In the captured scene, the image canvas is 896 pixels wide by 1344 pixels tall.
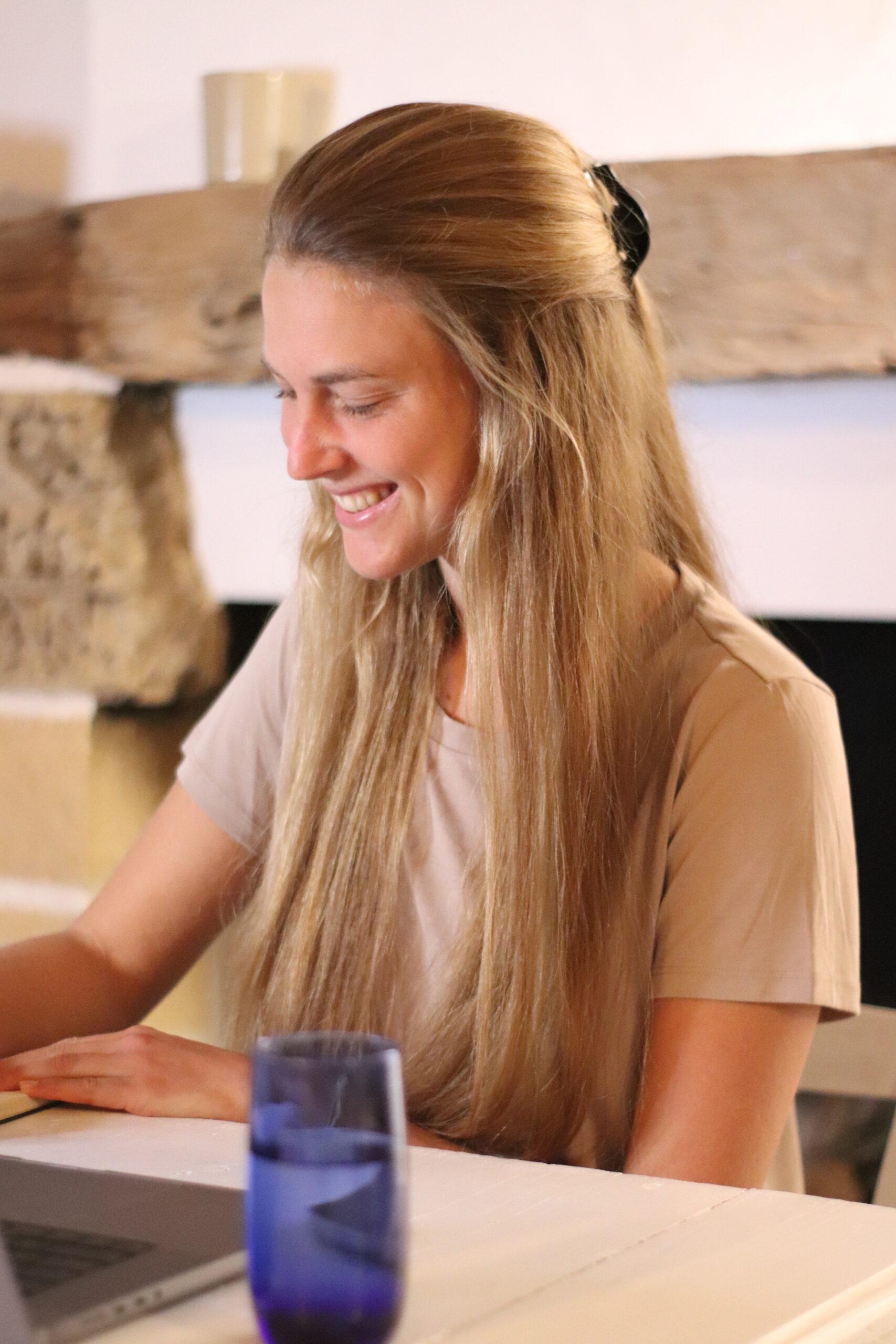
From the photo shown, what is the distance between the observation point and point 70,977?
4.22ft

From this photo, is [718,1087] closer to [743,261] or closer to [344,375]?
[344,375]

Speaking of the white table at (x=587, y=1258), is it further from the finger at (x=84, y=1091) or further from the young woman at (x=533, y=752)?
the young woman at (x=533, y=752)

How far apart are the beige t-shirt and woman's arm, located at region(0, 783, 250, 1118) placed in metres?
0.22

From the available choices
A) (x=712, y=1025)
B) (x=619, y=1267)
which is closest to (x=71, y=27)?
(x=712, y=1025)

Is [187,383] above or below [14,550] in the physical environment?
above

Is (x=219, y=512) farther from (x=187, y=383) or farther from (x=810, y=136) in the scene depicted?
(x=810, y=136)

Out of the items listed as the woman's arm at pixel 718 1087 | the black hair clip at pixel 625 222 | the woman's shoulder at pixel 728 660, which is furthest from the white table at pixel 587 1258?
the black hair clip at pixel 625 222

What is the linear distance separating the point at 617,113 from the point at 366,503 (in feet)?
3.15

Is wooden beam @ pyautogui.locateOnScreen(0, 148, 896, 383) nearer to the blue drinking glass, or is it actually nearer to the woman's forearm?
the woman's forearm

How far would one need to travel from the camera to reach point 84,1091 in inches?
38.3

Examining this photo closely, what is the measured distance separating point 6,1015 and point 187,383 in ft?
4.03

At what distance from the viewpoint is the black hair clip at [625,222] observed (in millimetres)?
1254

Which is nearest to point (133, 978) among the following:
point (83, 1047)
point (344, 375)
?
point (83, 1047)

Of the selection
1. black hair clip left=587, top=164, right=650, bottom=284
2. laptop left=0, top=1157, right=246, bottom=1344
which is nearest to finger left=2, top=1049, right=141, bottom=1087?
laptop left=0, top=1157, right=246, bottom=1344
